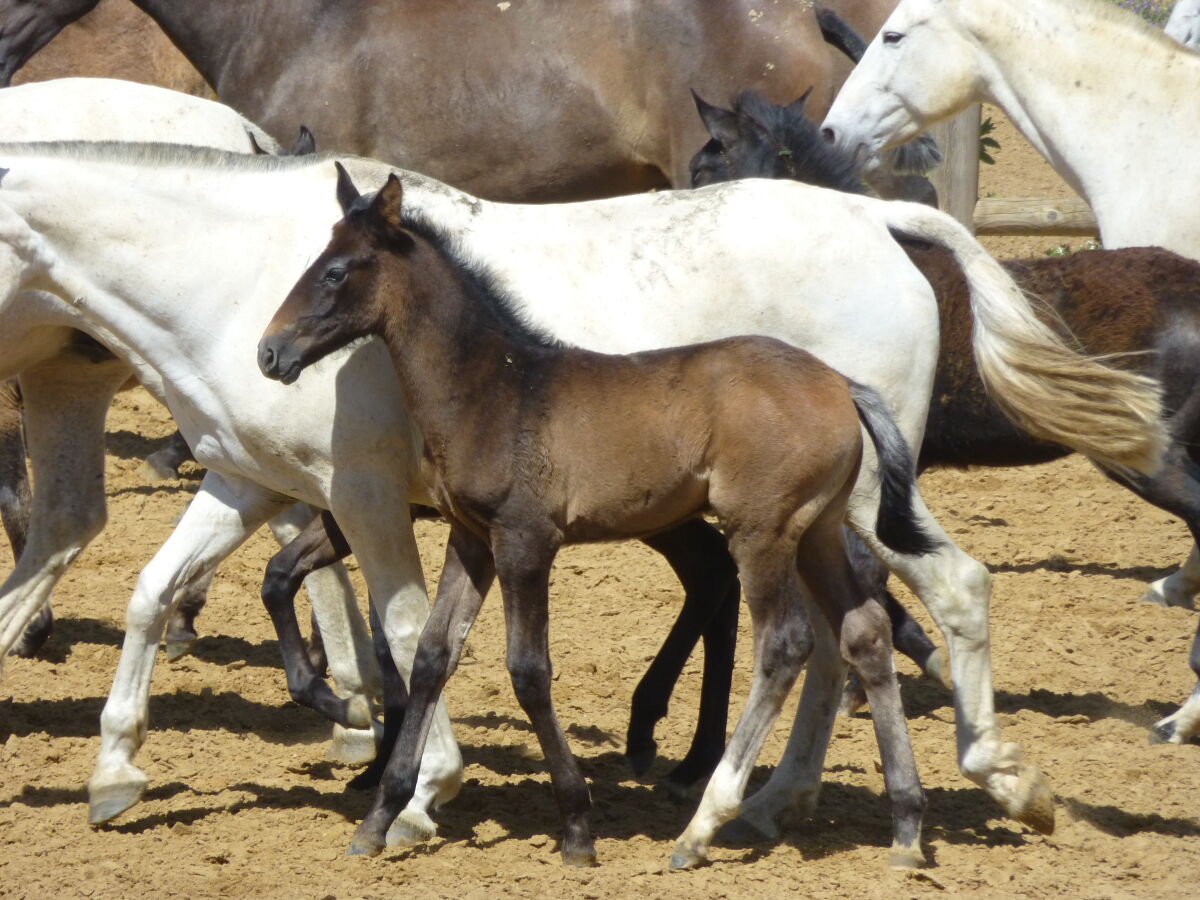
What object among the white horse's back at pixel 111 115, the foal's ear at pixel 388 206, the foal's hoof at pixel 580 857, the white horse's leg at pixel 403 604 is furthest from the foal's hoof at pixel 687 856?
the white horse's back at pixel 111 115

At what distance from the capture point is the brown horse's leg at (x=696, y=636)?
4.79 m

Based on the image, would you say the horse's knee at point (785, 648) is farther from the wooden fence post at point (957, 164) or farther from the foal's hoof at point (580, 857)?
the wooden fence post at point (957, 164)

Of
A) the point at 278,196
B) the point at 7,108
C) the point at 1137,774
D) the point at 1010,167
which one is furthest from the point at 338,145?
the point at 1010,167

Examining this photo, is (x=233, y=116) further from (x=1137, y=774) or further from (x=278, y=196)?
(x=1137, y=774)

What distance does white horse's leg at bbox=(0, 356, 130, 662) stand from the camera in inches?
200

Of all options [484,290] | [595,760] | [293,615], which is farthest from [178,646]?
[484,290]

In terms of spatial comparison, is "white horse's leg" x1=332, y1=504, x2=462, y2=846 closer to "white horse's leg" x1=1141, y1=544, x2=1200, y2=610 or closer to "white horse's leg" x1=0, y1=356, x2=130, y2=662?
"white horse's leg" x1=0, y1=356, x2=130, y2=662

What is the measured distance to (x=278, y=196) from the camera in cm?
438

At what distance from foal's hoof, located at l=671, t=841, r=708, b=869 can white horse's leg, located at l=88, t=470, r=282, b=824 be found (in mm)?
1548

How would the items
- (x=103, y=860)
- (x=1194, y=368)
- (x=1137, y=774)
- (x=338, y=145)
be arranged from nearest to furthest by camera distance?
(x=103, y=860) < (x=1137, y=774) < (x=1194, y=368) < (x=338, y=145)

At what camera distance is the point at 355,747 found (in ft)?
16.8

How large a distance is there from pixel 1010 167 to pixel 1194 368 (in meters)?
9.92

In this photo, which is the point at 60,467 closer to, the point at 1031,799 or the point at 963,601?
the point at 963,601

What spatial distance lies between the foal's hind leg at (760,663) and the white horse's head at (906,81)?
8.47ft
